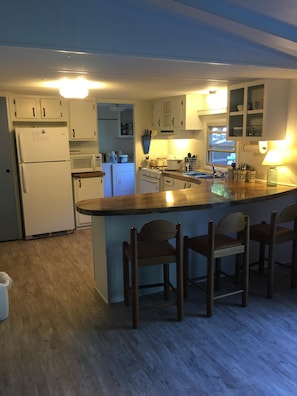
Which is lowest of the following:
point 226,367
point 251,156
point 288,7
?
point 226,367

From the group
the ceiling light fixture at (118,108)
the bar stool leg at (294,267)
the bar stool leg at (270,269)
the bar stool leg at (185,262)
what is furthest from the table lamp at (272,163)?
the ceiling light fixture at (118,108)

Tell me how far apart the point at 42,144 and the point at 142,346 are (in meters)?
3.36

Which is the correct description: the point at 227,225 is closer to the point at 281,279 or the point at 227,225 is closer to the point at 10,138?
the point at 281,279

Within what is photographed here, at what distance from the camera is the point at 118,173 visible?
23.5 feet

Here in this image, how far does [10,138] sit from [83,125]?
118 cm

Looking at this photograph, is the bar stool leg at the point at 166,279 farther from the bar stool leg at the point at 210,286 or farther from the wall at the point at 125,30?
the wall at the point at 125,30

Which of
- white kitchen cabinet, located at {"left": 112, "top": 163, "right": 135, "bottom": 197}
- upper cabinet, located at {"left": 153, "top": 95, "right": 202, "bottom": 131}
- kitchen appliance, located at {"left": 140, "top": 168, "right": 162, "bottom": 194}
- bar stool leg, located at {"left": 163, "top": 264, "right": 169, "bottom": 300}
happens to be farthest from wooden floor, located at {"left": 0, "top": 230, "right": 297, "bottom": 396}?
white kitchen cabinet, located at {"left": 112, "top": 163, "right": 135, "bottom": 197}

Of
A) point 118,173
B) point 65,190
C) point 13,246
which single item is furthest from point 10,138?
point 118,173

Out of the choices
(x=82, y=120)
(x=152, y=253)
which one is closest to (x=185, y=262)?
(x=152, y=253)

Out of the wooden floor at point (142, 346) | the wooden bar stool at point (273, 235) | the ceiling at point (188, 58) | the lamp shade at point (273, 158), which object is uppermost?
the ceiling at point (188, 58)

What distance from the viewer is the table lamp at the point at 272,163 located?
12.3 ft

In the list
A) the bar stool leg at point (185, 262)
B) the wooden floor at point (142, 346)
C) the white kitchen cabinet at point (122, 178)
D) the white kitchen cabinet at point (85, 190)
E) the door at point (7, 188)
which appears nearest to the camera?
the wooden floor at point (142, 346)

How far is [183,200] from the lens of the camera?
3.00 m

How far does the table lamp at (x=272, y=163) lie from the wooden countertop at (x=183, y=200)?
0.09 m
